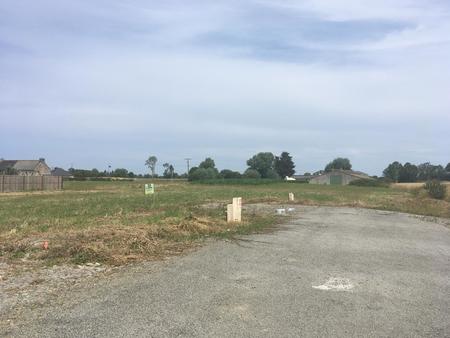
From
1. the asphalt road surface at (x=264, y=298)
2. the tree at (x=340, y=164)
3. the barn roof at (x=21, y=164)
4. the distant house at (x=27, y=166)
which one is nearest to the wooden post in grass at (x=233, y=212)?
the asphalt road surface at (x=264, y=298)

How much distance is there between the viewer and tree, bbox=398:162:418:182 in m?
148

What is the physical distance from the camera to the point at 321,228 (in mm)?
18547

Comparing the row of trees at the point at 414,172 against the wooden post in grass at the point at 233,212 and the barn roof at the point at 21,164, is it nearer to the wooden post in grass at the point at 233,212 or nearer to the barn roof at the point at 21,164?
the barn roof at the point at 21,164

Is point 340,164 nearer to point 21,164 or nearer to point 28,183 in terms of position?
point 21,164

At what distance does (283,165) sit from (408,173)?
35.7m

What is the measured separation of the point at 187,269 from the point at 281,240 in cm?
542

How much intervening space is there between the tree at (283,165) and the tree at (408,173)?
3255cm

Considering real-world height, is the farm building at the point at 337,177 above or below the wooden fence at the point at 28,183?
above

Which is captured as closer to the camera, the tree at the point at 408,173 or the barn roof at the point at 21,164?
the barn roof at the point at 21,164

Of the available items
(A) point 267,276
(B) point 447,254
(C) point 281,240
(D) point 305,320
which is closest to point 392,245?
(B) point 447,254

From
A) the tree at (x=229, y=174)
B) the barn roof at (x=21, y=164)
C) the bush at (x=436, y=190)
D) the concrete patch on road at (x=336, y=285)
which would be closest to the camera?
the concrete patch on road at (x=336, y=285)

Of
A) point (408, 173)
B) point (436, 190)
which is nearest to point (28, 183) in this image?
point (436, 190)

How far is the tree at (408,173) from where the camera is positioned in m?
148

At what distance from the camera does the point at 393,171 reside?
15600 centimetres
